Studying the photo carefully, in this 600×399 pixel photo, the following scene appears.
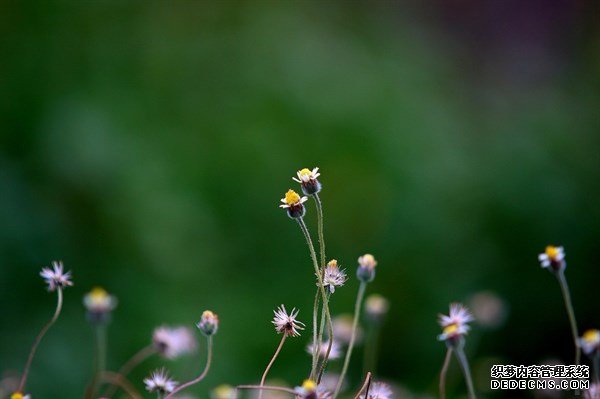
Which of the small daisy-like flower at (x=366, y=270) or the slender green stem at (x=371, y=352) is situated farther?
the slender green stem at (x=371, y=352)

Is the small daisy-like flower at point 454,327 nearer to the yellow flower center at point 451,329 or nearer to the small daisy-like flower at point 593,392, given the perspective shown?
the yellow flower center at point 451,329

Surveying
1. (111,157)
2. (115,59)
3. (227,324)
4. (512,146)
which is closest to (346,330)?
(227,324)

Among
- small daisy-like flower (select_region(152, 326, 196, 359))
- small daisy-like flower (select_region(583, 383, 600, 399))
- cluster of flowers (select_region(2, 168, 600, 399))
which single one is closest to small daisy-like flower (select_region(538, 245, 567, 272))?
cluster of flowers (select_region(2, 168, 600, 399))

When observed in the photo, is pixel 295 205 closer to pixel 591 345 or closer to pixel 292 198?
pixel 292 198

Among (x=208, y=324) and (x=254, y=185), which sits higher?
(x=254, y=185)

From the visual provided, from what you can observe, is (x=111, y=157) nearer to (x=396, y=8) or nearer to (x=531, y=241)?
(x=531, y=241)

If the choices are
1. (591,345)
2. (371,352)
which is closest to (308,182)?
(591,345)

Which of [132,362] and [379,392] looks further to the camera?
[132,362]

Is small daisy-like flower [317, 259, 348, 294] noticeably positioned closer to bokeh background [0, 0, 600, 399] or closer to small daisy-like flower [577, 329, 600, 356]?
small daisy-like flower [577, 329, 600, 356]

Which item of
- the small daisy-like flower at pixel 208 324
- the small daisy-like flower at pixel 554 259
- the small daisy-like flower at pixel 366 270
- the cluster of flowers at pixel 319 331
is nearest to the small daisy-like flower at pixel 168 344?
the cluster of flowers at pixel 319 331

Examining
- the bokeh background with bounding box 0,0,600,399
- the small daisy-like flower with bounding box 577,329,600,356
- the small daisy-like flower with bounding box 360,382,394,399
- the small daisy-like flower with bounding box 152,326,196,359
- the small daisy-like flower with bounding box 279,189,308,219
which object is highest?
the bokeh background with bounding box 0,0,600,399
